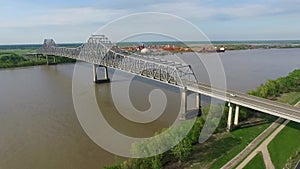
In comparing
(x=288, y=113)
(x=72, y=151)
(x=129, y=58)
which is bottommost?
(x=72, y=151)

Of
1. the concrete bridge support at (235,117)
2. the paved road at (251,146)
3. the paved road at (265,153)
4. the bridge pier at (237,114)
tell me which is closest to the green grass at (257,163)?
the paved road at (265,153)

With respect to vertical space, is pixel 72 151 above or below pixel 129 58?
below

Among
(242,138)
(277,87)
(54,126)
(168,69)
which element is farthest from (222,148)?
(277,87)

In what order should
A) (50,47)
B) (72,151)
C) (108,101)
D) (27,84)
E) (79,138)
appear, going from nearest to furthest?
(72,151)
(79,138)
(108,101)
(27,84)
(50,47)

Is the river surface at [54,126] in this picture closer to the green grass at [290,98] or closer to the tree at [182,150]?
the tree at [182,150]

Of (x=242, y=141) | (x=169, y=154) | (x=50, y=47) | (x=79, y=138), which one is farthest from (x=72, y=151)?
(x=50, y=47)

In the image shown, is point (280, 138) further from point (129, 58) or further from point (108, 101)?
point (129, 58)

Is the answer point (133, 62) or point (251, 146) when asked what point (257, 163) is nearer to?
point (251, 146)
